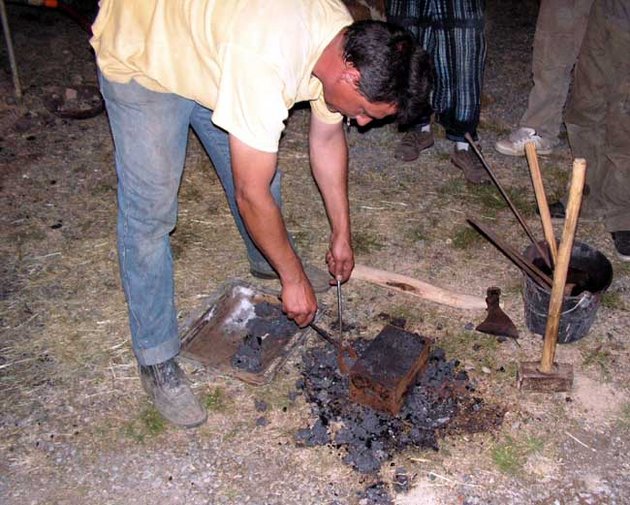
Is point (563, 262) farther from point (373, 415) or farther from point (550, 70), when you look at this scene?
point (550, 70)

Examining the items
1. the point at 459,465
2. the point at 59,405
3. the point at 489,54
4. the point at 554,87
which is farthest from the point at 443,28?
the point at 59,405

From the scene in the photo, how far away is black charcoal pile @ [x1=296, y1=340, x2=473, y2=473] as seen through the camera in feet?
9.78

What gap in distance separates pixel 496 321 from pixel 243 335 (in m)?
1.33

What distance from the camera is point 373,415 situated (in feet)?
10.1

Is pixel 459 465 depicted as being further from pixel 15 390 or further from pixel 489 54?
pixel 489 54

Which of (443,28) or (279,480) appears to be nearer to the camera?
(279,480)

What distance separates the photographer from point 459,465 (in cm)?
292

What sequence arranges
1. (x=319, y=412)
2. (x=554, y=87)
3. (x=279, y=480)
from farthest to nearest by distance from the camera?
1. (x=554, y=87)
2. (x=319, y=412)
3. (x=279, y=480)

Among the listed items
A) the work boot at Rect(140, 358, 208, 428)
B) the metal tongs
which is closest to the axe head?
the metal tongs

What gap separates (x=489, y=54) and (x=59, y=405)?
17.7ft

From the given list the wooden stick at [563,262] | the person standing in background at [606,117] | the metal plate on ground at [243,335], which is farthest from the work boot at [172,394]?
the person standing in background at [606,117]

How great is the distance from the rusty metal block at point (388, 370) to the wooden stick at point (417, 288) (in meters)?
0.57

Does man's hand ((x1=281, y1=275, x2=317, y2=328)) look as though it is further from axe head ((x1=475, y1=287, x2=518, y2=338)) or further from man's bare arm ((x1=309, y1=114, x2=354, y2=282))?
axe head ((x1=475, y1=287, x2=518, y2=338))

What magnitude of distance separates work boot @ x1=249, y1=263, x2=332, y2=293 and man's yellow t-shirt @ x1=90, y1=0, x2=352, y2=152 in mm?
1425
